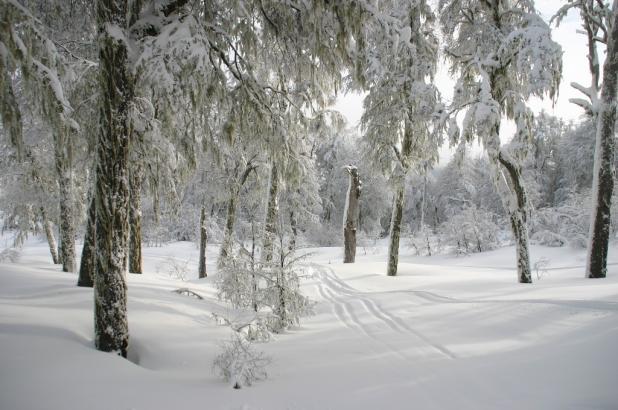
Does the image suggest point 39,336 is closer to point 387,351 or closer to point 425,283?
point 387,351

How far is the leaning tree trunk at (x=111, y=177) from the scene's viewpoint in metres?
3.85

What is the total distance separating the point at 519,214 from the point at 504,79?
3.45 m

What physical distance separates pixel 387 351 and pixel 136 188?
19.6 feet

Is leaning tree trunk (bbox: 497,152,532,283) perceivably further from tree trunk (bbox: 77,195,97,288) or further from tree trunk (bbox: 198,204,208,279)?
tree trunk (bbox: 198,204,208,279)

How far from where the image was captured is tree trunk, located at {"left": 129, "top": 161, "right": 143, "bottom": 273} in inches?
281

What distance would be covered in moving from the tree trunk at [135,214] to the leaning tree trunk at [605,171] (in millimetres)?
10271

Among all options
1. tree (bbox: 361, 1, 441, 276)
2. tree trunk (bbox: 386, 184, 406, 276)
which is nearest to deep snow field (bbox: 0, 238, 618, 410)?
tree trunk (bbox: 386, 184, 406, 276)

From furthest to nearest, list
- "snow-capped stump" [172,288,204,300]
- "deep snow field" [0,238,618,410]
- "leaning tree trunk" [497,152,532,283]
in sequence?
"leaning tree trunk" [497,152,532,283], "snow-capped stump" [172,288,204,300], "deep snow field" [0,238,618,410]

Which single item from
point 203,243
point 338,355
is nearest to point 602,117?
point 338,355

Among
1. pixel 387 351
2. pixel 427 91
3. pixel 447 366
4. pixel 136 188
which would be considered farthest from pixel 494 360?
pixel 427 91

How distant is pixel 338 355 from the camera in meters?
4.69

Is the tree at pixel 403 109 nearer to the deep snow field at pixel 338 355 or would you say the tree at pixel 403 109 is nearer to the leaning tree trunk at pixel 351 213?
the leaning tree trunk at pixel 351 213

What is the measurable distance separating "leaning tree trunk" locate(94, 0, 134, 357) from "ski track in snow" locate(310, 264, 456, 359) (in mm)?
3448

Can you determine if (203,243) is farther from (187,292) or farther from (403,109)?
(403,109)
